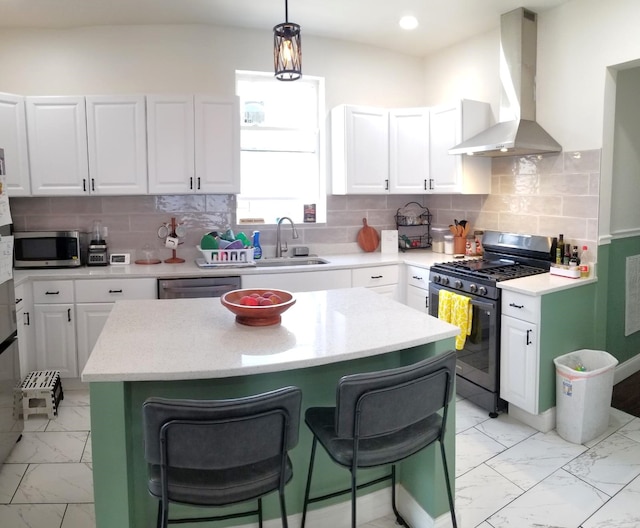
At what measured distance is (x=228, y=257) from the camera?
13.3 ft

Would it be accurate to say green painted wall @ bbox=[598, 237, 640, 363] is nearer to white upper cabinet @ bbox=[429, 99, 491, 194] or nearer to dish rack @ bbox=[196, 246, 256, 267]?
white upper cabinet @ bbox=[429, 99, 491, 194]

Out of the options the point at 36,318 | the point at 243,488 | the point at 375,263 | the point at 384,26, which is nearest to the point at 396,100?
the point at 384,26

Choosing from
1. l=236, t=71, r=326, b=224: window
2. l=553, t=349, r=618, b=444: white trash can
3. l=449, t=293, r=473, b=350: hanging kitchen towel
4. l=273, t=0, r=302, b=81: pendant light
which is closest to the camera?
l=273, t=0, r=302, b=81: pendant light

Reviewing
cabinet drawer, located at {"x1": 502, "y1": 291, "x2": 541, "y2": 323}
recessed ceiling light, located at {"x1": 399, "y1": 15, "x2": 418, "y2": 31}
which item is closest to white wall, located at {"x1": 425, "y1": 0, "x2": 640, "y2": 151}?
recessed ceiling light, located at {"x1": 399, "y1": 15, "x2": 418, "y2": 31}

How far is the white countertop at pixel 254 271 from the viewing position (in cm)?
326

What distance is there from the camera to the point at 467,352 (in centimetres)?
362

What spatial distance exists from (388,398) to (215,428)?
589 mm

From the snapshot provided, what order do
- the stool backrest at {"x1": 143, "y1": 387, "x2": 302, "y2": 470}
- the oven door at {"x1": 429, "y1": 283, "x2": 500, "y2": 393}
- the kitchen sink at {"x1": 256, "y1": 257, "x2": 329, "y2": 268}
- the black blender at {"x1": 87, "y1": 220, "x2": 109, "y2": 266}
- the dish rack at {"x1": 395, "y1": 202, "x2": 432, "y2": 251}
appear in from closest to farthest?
1. the stool backrest at {"x1": 143, "y1": 387, "x2": 302, "y2": 470}
2. the oven door at {"x1": 429, "y1": 283, "x2": 500, "y2": 393}
3. the black blender at {"x1": 87, "y1": 220, "x2": 109, "y2": 266}
4. the kitchen sink at {"x1": 256, "y1": 257, "x2": 329, "y2": 268}
5. the dish rack at {"x1": 395, "y1": 202, "x2": 432, "y2": 251}

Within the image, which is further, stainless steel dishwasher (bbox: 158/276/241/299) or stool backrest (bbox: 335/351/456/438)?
stainless steel dishwasher (bbox: 158/276/241/299)

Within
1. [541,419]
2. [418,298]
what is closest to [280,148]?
[418,298]

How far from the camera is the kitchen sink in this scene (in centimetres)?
440

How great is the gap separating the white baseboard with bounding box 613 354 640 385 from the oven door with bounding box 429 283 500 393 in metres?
1.24

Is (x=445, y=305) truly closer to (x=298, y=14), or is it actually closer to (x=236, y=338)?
(x=236, y=338)

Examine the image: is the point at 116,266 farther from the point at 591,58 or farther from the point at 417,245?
the point at 591,58
